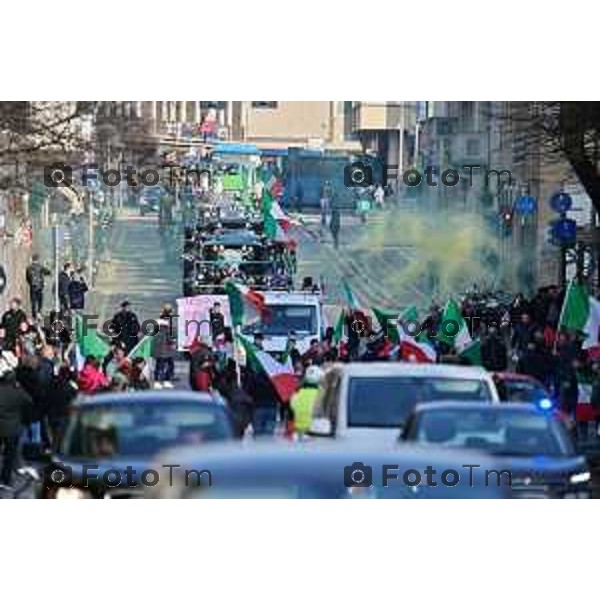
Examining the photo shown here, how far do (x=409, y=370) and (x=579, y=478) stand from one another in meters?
0.94

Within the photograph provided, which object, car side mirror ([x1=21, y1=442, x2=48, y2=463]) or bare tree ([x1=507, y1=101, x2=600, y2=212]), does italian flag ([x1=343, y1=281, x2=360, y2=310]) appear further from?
car side mirror ([x1=21, y1=442, x2=48, y2=463])

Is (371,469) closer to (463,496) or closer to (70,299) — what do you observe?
(463,496)

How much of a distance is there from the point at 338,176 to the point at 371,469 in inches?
57.1

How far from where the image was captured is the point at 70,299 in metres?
16.7

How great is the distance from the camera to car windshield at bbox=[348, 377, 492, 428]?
16.4 meters

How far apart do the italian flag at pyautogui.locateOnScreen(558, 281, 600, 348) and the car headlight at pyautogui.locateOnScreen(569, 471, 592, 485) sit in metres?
0.67

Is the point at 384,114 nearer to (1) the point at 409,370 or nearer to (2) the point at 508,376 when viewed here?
(1) the point at 409,370

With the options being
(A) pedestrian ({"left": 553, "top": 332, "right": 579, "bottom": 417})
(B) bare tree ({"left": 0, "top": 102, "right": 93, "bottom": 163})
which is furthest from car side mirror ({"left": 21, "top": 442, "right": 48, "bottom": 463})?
(A) pedestrian ({"left": 553, "top": 332, "right": 579, "bottom": 417})

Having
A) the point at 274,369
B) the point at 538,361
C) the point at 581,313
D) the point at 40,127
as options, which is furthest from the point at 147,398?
the point at 581,313

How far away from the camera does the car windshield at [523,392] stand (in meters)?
16.5

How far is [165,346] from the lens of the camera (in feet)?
54.7

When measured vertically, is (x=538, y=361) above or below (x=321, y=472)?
above

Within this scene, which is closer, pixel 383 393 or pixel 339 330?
pixel 383 393
